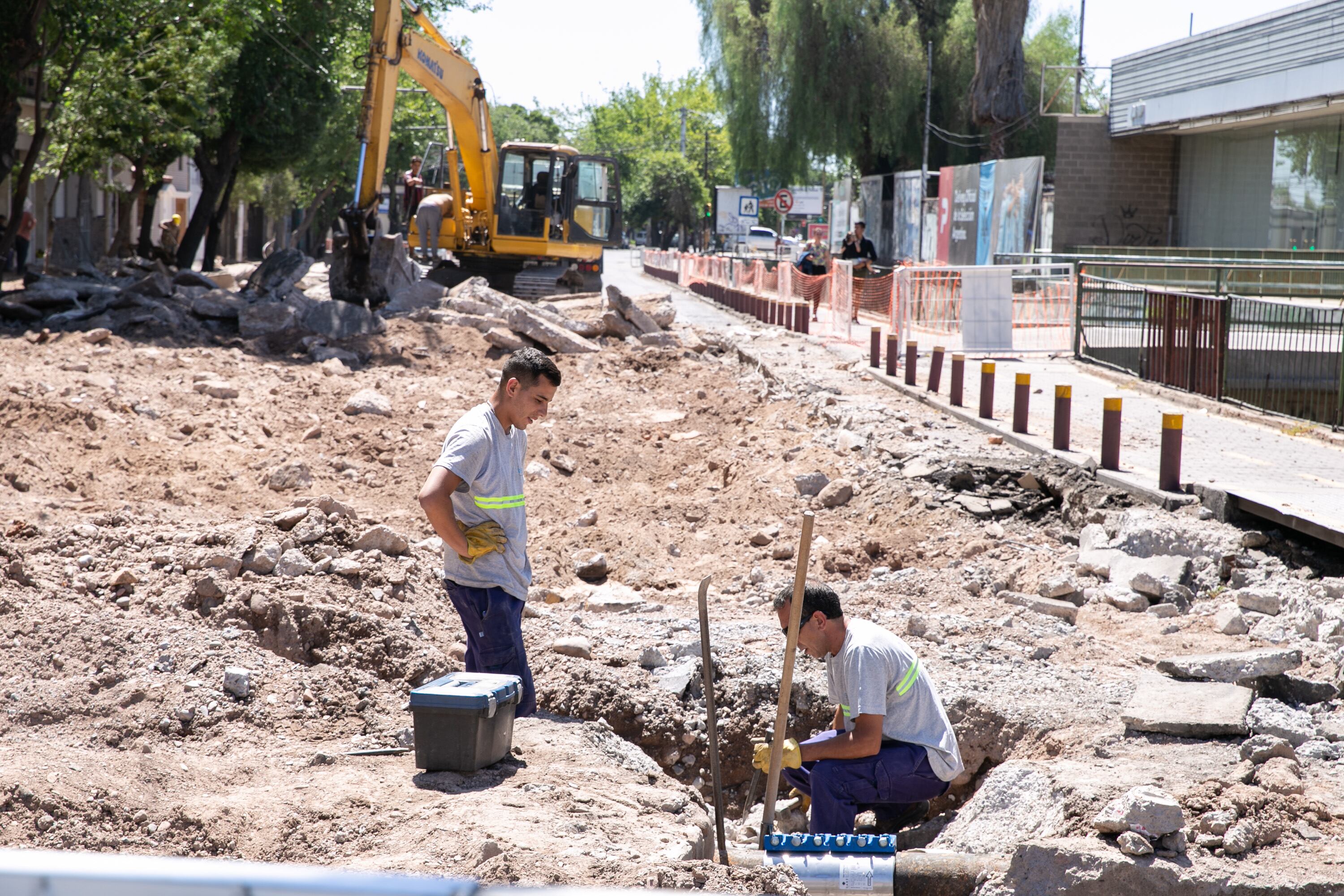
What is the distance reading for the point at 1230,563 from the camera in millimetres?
7723

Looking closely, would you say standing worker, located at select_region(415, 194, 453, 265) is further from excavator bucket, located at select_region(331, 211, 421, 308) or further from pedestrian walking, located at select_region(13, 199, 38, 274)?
pedestrian walking, located at select_region(13, 199, 38, 274)

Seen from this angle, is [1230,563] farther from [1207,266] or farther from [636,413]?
[1207,266]

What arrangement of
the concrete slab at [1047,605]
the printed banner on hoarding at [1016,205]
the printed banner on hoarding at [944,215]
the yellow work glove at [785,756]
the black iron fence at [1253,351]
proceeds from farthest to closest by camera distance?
the printed banner on hoarding at [944,215] < the printed banner on hoarding at [1016,205] < the black iron fence at [1253,351] < the concrete slab at [1047,605] < the yellow work glove at [785,756]

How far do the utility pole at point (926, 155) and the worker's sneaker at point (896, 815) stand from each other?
95.8 ft

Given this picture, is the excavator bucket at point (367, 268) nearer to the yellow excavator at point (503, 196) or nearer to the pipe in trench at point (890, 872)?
the yellow excavator at point (503, 196)

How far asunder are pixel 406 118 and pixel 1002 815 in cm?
4456

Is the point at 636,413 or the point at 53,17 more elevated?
the point at 53,17

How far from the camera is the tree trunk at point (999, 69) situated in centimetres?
3109

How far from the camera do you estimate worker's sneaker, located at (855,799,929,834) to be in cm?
541

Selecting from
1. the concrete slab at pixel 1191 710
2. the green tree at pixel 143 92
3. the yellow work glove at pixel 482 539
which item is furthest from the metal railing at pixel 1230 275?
the green tree at pixel 143 92

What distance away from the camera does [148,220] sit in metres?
29.7

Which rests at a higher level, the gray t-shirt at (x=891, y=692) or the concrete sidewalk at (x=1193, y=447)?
the concrete sidewalk at (x=1193, y=447)

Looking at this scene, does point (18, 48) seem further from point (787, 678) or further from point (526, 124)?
point (526, 124)

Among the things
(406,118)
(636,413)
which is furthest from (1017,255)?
(406,118)
